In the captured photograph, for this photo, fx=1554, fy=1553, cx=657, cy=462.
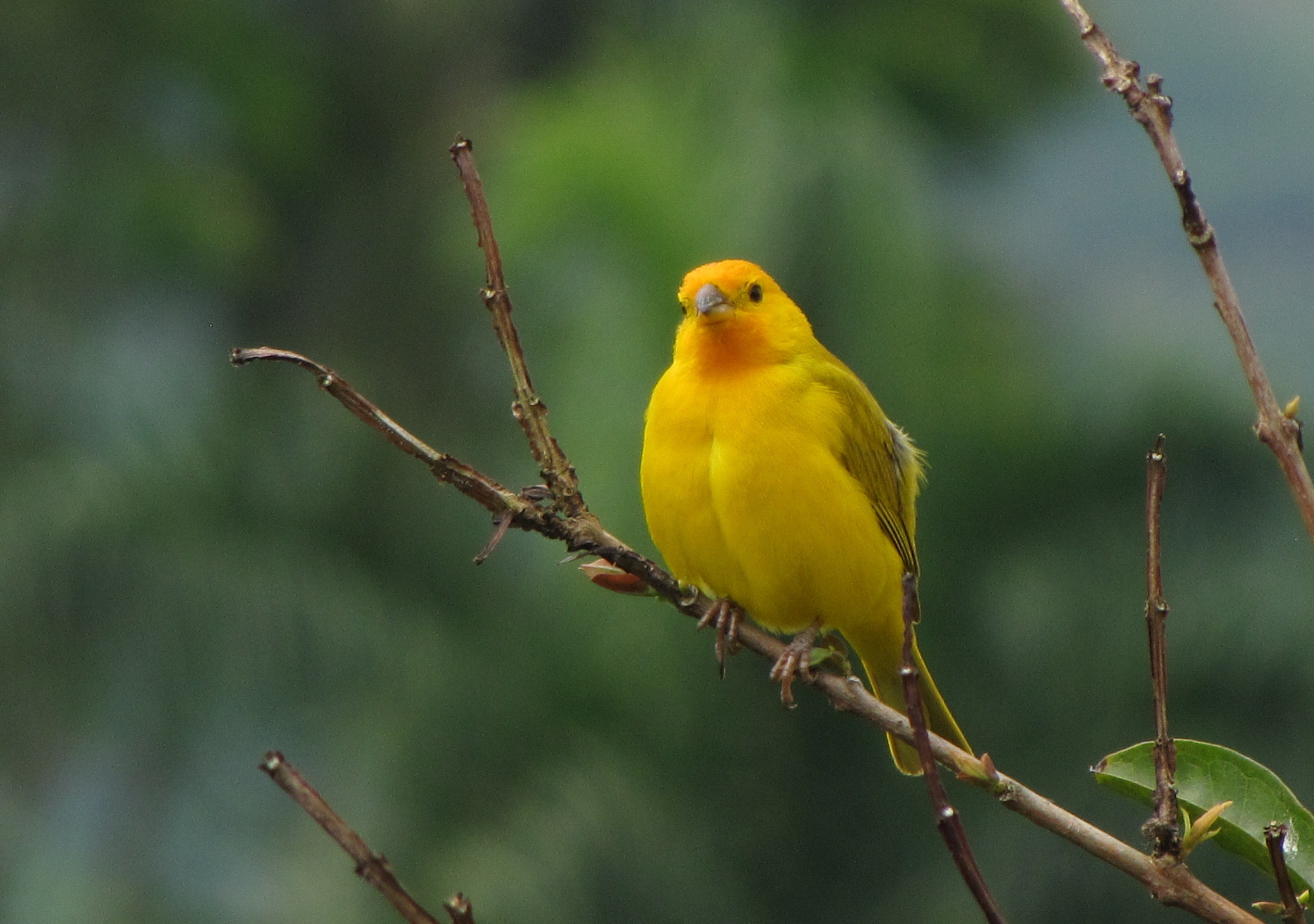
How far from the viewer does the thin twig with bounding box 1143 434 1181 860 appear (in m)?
1.19

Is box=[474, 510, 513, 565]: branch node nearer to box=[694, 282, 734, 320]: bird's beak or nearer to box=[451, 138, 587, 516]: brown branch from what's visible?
box=[451, 138, 587, 516]: brown branch

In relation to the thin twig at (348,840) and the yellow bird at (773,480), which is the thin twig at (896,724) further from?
the yellow bird at (773,480)

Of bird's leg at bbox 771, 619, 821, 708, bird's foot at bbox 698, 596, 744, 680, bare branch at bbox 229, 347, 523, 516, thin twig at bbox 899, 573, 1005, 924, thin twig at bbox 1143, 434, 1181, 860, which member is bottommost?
thin twig at bbox 899, 573, 1005, 924

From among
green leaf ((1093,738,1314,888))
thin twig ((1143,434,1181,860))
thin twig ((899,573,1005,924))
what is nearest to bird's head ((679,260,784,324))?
green leaf ((1093,738,1314,888))

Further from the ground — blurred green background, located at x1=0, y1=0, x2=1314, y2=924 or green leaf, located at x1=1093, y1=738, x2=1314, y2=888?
blurred green background, located at x1=0, y1=0, x2=1314, y2=924

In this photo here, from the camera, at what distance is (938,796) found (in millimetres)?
1038

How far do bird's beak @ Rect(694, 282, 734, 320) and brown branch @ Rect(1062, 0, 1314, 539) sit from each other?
171 centimetres

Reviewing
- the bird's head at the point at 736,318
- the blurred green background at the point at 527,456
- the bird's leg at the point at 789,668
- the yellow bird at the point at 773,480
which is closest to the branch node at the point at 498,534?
the bird's leg at the point at 789,668

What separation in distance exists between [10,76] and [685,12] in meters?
3.79

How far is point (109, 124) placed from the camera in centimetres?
876

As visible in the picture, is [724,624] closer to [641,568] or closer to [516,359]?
[641,568]

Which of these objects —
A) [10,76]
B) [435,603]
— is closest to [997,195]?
[435,603]

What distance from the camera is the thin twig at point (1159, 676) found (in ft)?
3.92

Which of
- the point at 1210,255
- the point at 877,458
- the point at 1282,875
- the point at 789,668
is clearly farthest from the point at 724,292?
the point at 1282,875
